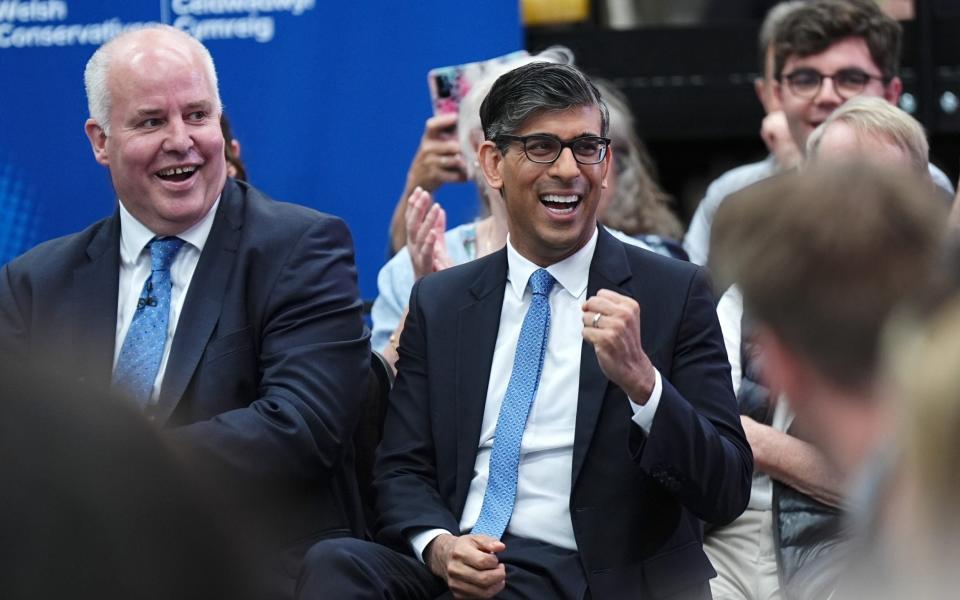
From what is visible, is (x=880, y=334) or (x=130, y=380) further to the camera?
(x=130, y=380)

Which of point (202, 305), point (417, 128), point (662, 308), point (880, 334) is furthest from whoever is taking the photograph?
point (417, 128)

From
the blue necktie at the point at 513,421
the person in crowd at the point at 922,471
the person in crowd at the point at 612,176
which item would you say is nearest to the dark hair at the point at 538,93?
the blue necktie at the point at 513,421

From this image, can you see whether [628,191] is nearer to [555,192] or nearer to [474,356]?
[555,192]

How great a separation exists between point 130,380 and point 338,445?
0.54 metres

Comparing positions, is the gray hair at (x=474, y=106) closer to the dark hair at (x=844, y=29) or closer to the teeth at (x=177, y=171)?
the dark hair at (x=844, y=29)

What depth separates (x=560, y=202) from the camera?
371 centimetres

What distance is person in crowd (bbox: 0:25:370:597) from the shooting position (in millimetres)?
3697

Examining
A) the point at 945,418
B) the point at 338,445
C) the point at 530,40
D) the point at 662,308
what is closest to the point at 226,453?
the point at 338,445

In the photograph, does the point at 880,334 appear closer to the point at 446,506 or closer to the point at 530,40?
the point at 446,506

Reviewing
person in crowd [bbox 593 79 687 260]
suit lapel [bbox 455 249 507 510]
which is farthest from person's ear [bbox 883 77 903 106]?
suit lapel [bbox 455 249 507 510]

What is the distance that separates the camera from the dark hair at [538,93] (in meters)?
3.70

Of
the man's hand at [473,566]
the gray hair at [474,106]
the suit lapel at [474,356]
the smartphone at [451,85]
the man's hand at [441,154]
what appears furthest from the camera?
the man's hand at [441,154]

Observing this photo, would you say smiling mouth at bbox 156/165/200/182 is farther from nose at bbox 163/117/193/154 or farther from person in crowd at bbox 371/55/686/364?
person in crowd at bbox 371/55/686/364

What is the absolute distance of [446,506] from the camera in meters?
3.61
